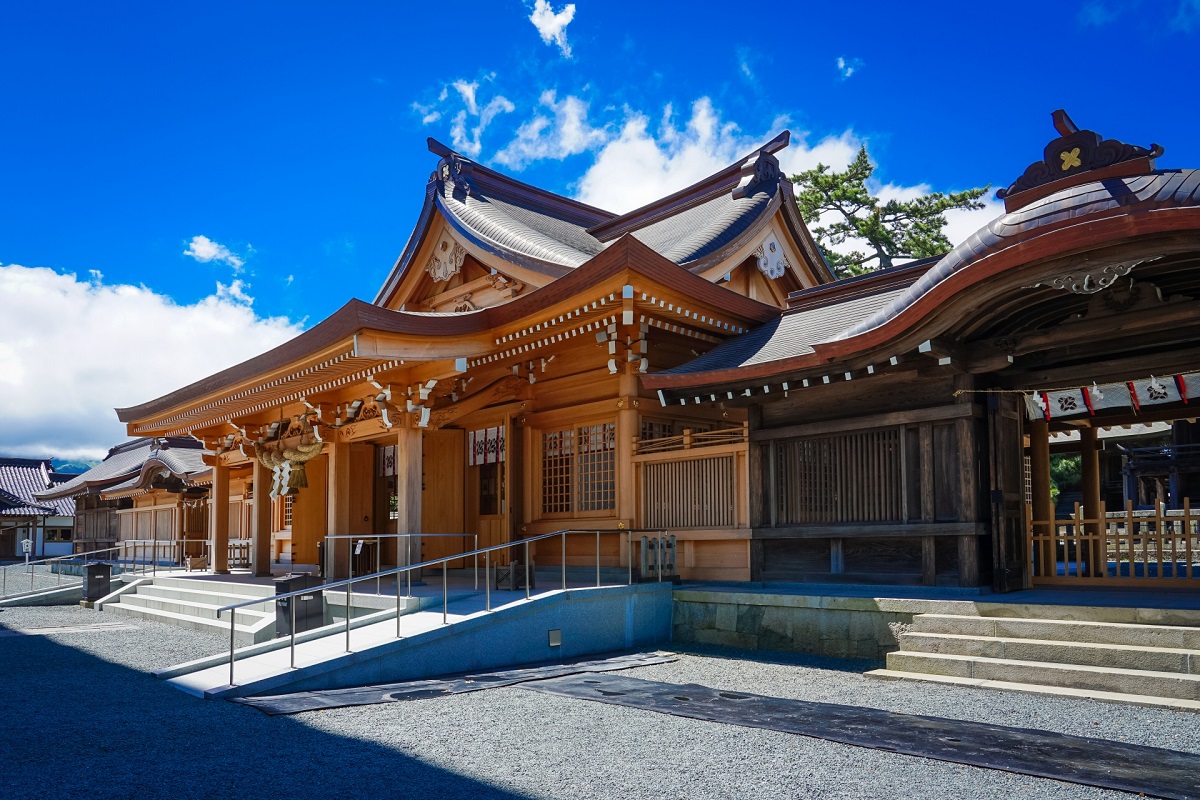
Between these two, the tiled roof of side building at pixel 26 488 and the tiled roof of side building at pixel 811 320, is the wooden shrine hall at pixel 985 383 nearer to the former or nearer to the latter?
the tiled roof of side building at pixel 811 320

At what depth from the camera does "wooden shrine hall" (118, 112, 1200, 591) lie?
26.0 ft

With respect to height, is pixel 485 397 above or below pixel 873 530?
above

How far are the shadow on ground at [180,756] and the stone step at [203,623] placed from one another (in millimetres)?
2568

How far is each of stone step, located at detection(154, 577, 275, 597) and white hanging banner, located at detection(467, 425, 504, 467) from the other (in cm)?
357

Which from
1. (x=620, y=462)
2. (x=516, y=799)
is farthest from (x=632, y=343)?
(x=516, y=799)

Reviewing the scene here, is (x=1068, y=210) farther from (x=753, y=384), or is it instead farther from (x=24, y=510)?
(x=24, y=510)

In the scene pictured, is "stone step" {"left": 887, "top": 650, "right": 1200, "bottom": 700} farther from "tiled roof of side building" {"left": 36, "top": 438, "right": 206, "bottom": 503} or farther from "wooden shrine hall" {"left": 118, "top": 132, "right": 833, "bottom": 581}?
"tiled roof of side building" {"left": 36, "top": 438, "right": 206, "bottom": 503}

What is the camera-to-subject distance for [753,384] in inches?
401

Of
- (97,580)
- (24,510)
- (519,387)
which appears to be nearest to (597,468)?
(519,387)

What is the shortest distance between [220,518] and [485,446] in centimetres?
746

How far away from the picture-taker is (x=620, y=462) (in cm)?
1168

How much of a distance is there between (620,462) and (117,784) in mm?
7465

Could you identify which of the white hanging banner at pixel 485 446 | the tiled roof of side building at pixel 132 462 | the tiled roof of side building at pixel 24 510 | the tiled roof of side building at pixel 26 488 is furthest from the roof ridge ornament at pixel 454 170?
the tiled roof of side building at pixel 24 510

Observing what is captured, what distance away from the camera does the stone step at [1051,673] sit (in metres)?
6.29
